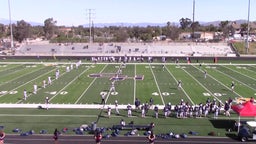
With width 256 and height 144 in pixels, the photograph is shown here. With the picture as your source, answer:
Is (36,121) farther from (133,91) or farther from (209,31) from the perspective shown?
(209,31)

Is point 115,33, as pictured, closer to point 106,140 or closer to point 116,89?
point 116,89

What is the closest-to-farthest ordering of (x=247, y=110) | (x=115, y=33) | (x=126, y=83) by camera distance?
(x=247, y=110) → (x=126, y=83) → (x=115, y=33)

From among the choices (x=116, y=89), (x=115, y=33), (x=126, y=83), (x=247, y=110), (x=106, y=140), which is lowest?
(x=106, y=140)

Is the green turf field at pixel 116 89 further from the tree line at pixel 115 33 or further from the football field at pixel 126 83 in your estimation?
the tree line at pixel 115 33

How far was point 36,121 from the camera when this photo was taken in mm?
20984

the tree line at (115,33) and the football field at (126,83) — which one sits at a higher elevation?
the tree line at (115,33)

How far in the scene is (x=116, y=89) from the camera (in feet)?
100

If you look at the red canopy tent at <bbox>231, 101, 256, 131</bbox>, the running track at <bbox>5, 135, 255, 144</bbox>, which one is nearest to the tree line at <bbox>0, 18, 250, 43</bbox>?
the red canopy tent at <bbox>231, 101, 256, 131</bbox>

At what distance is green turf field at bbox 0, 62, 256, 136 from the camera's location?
68.8 feet

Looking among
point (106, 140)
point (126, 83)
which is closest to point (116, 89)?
point (126, 83)

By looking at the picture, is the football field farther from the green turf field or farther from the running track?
the running track

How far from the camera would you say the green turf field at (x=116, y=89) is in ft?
68.8

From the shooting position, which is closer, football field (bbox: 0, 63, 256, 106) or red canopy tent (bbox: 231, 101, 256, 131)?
red canopy tent (bbox: 231, 101, 256, 131)

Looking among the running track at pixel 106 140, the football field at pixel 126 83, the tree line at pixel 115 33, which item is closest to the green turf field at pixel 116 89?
the football field at pixel 126 83
